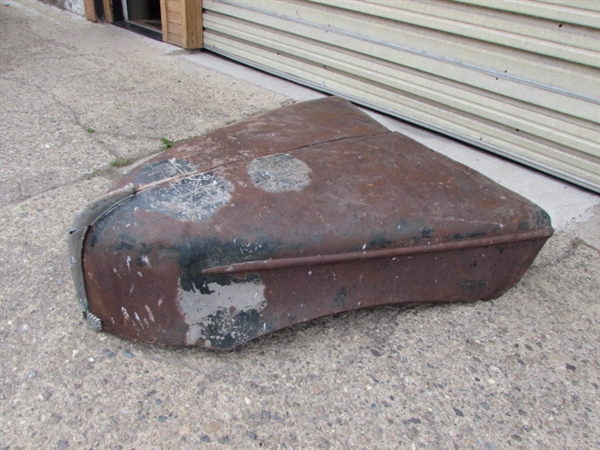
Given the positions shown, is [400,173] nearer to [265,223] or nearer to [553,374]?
[265,223]

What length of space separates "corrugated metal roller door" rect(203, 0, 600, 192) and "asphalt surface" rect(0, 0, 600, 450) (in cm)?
69

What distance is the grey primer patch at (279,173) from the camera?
1.70m

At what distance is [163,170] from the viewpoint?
174 centimetres

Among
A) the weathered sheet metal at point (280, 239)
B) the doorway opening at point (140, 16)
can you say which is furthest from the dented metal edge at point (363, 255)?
the doorway opening at point (140, 16)

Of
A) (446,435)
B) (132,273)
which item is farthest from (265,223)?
(446,435)

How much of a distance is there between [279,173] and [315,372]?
710 millimetres

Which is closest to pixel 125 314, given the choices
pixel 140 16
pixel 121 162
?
pixel 121 162

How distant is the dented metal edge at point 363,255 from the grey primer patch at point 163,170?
0.39 m

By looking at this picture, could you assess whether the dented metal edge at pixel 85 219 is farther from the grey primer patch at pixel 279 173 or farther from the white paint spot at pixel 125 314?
the grey primer patch at pixel 279 173

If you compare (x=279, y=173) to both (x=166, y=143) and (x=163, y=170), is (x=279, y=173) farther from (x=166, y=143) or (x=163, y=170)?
(x=166, y=143)

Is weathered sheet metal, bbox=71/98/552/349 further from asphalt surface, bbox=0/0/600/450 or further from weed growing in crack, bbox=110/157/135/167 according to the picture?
weed growing in crack, bbox=110/157/135/167

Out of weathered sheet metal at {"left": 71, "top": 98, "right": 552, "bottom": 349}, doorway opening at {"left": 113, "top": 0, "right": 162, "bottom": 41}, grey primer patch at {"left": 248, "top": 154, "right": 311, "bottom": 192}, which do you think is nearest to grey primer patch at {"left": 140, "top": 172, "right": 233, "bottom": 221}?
weathered sheet metal at {"left": 71, "top": 98, "right": 552, "bottom": 349}

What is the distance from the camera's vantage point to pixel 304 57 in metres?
4.23

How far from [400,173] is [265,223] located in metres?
0.60
